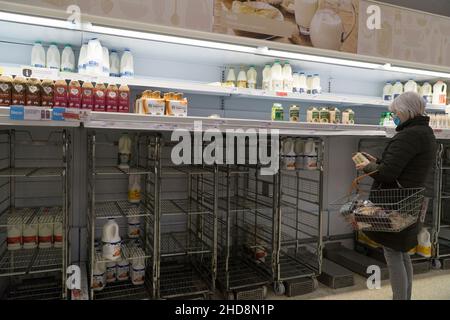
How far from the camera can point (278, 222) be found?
3.12 metres

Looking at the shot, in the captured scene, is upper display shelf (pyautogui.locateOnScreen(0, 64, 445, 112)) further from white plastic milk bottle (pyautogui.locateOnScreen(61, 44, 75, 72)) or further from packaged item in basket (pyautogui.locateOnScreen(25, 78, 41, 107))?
packaged item in basket (pyautogui.locateOnScreen(25, 78, 41, 107))

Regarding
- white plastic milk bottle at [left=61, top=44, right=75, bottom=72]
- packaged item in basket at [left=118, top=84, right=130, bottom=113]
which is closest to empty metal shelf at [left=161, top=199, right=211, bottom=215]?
packaged item in basket at [left=118, top=84, right=130, bottom=113]

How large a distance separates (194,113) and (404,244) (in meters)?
2.22

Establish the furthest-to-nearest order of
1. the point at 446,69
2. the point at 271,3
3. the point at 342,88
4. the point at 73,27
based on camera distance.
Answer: the point at 342,88 < the point at 446,69 < the point at 271,3 < the point at 73,27

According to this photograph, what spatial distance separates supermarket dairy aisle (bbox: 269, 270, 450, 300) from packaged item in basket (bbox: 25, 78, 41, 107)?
242 cm

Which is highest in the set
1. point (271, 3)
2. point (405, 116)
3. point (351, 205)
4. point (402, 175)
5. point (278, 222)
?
point (271, 3)

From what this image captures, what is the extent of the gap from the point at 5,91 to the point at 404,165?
2.58m

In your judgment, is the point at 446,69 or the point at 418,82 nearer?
the point at 446,69

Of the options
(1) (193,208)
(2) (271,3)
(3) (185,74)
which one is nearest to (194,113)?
(3) (185,74)

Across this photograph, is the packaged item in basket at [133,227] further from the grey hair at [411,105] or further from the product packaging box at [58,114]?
the grey hair at [411,105]

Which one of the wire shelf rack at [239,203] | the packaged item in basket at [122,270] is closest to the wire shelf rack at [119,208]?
the packaged item in basket at [122,270]

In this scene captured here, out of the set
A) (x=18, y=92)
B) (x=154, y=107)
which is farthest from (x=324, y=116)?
(x=18, y=92)

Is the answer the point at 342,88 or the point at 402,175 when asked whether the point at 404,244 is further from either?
the point at 342,88

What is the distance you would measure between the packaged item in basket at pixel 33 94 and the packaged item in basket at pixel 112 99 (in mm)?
431
